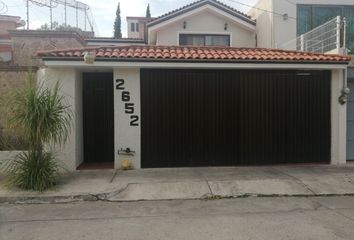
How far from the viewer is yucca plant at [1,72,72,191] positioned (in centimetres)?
802

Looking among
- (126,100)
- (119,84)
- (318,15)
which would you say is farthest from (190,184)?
(318,15)

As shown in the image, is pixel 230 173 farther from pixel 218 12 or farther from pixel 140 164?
pixel 218 12

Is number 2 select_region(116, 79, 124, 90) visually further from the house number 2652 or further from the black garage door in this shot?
the black garage door

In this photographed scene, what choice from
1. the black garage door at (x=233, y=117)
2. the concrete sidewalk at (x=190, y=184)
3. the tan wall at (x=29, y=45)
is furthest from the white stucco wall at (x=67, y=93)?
the tan wall at (x=29, y=45)

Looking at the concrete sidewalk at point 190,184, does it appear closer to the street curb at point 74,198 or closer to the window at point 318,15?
the street curb at point 74,198

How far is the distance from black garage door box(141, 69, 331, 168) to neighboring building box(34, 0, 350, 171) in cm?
3

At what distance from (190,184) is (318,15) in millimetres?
11936

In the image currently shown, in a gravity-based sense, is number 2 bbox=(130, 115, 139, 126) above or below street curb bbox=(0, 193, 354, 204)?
above

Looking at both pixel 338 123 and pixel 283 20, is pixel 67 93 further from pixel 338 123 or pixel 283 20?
pixel 283 20

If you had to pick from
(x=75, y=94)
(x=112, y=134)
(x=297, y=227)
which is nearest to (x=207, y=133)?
(x=112, y=134)

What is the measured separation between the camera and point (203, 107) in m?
10.4

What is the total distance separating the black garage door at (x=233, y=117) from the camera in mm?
10328

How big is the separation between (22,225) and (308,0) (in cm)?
1537

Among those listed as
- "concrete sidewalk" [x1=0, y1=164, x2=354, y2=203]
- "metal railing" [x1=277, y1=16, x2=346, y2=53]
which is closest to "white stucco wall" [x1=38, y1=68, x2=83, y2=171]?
"concrete sidewalk" [x1=0, y1=164, x2=354, y2=203]
